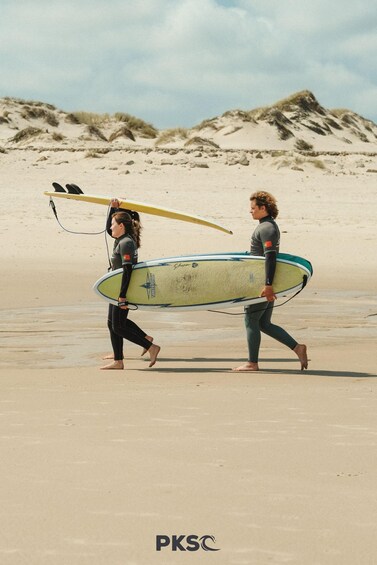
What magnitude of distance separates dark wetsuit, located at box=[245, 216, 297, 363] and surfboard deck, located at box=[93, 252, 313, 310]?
0.94 ft

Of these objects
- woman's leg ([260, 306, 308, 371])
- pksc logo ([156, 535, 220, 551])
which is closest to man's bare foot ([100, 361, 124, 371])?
woman's leg ([260, 306, 308, 371])

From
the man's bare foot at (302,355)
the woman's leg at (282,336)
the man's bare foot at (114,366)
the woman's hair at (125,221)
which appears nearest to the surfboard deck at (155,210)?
the woman's hair at (125,221)

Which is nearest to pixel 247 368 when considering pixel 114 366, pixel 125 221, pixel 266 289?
pixel 266 289

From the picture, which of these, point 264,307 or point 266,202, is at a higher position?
point 266,202

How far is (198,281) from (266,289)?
1.20m

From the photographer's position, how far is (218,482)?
4.11 metres

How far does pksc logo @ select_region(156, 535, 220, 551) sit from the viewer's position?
3312 mm

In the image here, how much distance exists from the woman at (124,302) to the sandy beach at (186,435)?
0.67 feet

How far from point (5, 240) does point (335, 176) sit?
14.0 meters

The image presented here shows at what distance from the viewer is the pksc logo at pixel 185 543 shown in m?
3.31

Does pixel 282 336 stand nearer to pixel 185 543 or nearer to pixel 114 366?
pixel 114 366

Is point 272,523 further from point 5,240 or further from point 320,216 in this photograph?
point 320,216

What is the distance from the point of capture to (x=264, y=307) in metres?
7.95

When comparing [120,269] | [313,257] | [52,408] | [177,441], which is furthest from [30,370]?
[313,257]
